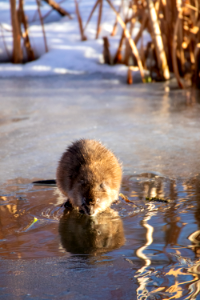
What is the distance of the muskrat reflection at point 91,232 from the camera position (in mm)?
2000

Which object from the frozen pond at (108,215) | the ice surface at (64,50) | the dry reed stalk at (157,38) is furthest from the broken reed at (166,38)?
the frozen pond at (108,215)

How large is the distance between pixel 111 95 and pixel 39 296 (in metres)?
4.73

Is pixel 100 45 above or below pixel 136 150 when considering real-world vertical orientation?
above

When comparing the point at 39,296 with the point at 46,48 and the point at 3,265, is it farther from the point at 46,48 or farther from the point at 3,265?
the point at 46,48

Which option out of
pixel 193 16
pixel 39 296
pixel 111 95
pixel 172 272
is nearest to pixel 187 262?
pixel 172 272

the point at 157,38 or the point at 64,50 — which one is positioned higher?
the point at 157,38

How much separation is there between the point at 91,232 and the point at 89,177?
12.5 inches

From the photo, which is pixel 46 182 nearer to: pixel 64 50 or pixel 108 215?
pixel 108 215

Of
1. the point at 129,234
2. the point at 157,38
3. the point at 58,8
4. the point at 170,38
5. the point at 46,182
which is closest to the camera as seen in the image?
the point at 129,234

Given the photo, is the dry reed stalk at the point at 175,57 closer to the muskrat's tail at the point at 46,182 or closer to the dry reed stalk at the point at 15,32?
the dry reed stalk at the point at 15,32

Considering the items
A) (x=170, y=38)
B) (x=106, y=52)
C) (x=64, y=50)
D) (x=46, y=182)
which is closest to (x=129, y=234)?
(x=46, y=182)

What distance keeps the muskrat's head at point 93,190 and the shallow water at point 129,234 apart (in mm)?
104

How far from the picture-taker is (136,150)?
3.60 metres

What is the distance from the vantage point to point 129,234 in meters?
2.10
